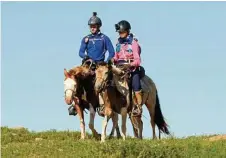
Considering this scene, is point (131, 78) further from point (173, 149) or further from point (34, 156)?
point (34, 156)

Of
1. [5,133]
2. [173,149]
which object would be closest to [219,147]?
[173,149]

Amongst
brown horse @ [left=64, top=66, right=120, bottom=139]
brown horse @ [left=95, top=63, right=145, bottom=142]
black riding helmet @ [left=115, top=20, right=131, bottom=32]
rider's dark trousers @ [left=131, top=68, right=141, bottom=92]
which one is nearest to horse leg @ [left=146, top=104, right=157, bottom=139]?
rider's dark trousers @ [left=131, top=68, right=141, bottom=92]

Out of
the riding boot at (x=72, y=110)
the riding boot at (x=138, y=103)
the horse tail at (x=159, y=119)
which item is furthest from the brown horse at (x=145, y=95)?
the riding boot at (x=72, y=110)

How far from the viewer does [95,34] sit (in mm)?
17750

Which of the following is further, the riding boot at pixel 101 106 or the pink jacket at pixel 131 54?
the pink jacket at pixel 131 54

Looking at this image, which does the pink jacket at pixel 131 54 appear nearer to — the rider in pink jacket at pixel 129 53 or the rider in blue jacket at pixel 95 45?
the rider in pink jacket at pixel 129 53

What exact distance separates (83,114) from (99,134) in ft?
2.53

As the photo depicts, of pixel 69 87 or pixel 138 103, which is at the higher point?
pixel 69 87

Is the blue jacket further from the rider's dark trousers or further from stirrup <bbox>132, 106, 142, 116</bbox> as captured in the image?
stirrup <bbox>132, 106, 142, 116</bbox>

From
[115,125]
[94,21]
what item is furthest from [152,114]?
[94,21]

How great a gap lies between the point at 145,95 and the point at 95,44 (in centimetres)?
267

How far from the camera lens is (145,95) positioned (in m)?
19.4

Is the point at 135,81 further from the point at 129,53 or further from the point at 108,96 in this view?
the point at 108,96

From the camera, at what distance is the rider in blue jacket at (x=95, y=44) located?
57.5 ft
